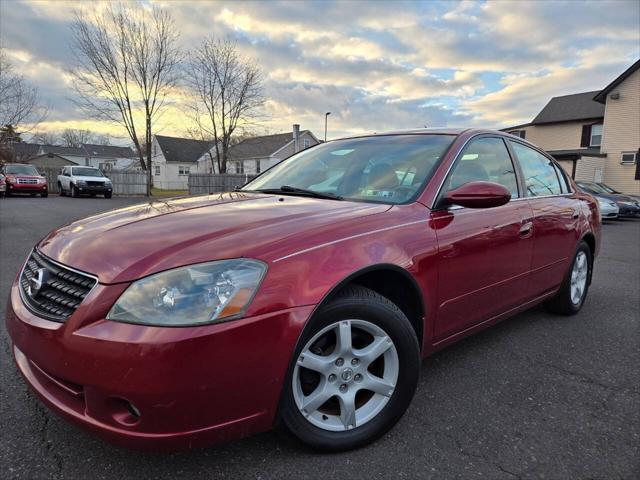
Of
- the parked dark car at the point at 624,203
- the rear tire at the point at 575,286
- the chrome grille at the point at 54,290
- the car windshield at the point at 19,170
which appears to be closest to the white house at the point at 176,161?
the car windshield at the point at 19,170

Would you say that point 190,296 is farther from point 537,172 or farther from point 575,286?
point 575,286

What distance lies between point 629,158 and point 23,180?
100 ft

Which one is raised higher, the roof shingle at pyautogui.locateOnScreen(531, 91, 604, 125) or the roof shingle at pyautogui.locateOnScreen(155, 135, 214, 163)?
the roof shingle at pyautogui.locateOnScreen(531, 91, 604, 125)

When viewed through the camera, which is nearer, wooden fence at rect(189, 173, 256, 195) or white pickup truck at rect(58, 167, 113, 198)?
white pickup truck at rect(58, 167, 113, 198)

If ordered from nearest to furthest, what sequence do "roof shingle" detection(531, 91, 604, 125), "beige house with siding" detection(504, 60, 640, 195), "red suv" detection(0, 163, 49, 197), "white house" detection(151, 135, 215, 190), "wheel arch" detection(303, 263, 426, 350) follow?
"wheel arch" detection(303, 263, 426, 350) → "red suv" detection(0, 163, 49, 197) → "beige house with siding" detection(504, 60, 640, 195) → "roof shingle" detection(531, 91, 604, 125) → "white house" detection(151, 135, 215, 190)

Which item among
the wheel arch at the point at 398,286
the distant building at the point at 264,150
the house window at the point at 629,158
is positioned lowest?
the wheel arch at the point at 398,286

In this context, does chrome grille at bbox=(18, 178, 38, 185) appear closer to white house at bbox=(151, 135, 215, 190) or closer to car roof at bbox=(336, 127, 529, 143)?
car roof at bbox=(336, 127, 529, 143)

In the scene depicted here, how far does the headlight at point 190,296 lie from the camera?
155cm

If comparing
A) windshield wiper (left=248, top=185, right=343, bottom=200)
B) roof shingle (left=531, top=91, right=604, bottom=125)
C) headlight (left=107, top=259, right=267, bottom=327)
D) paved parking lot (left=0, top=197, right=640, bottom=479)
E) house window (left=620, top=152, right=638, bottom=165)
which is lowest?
paved parking lot (left=0, top=197, right=640, bottom=479)

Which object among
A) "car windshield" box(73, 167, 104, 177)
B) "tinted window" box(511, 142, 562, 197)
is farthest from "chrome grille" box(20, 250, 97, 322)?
"car windshield" box(73, 167, 104, 177)

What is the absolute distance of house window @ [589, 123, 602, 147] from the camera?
87.4 feet

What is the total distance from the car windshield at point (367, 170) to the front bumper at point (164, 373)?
1162 mm

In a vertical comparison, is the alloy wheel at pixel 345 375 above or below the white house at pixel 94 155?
below

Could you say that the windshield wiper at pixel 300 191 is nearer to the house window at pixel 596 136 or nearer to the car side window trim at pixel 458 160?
the car side window trim at pixel 458 160
